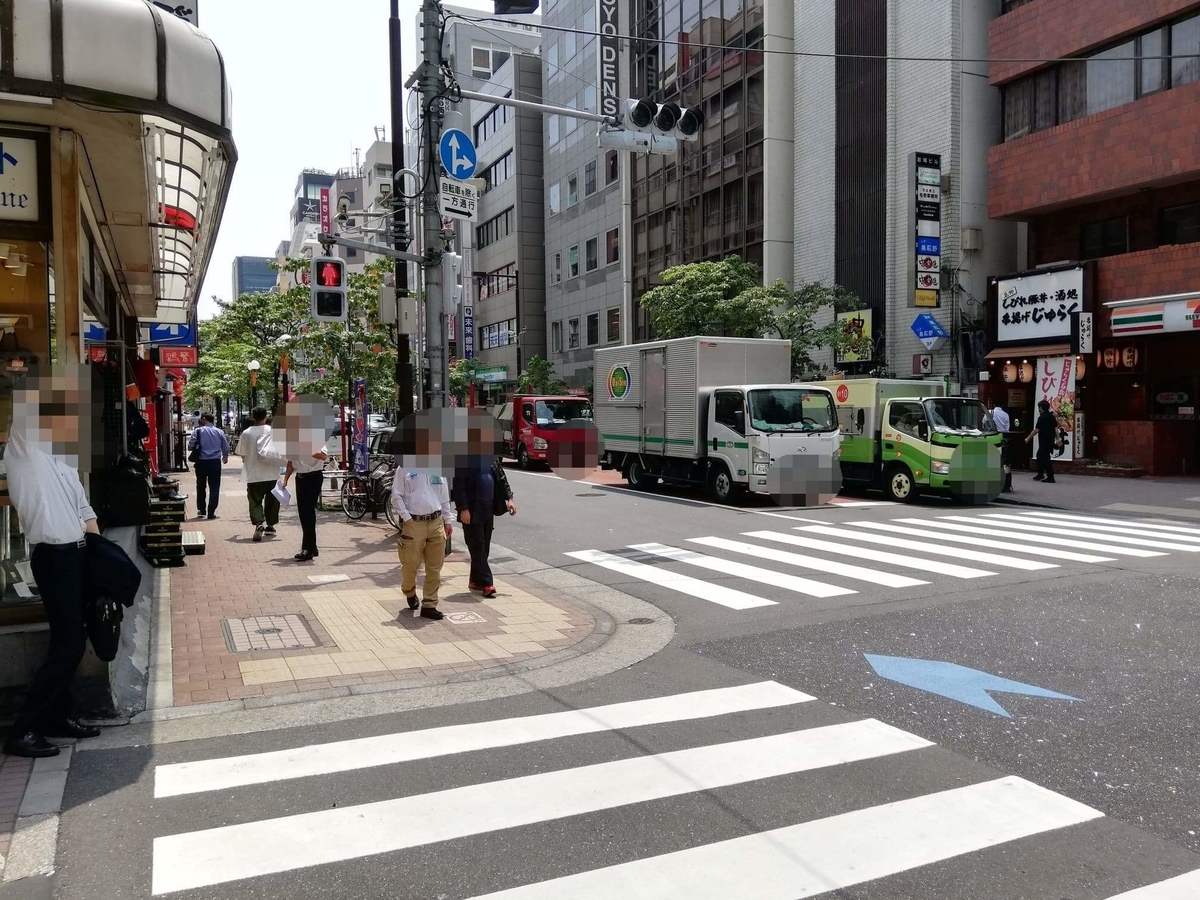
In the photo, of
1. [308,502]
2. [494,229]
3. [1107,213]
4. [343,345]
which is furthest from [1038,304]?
[494,229]

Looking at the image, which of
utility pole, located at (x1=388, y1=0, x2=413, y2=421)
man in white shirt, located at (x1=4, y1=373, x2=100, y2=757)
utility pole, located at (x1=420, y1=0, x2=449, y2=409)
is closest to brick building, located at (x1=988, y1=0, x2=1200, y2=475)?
utility pole, located at (x1=388, y1=0, x2=413, y2=421)

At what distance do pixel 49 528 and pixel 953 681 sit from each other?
5.66 meters

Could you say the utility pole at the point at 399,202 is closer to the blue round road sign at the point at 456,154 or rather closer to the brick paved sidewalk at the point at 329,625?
the blue round road sign at the point at 456,154

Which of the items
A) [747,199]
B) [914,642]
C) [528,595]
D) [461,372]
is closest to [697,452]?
[528,595]

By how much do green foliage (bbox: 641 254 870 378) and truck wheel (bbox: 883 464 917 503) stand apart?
32.1 ft

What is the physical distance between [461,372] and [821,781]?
125ft

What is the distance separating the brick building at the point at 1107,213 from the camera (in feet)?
68.9

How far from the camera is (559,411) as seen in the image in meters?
29.4

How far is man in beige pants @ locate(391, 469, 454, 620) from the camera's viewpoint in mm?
8203

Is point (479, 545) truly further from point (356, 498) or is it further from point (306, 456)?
point (356, 498)

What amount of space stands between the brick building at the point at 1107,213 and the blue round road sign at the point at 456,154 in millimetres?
16717

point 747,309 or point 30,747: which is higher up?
point 747,309

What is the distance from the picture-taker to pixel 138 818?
4.25 meters

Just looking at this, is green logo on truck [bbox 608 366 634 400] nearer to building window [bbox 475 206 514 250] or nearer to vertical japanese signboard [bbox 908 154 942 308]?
vertical japanese signboard [bbox 908 154 942 308]
